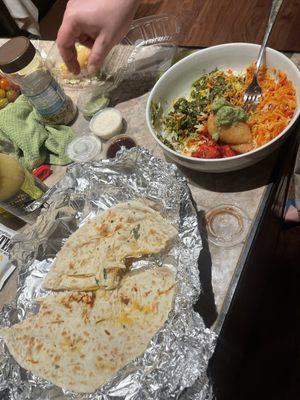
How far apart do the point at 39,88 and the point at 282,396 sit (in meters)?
1.37

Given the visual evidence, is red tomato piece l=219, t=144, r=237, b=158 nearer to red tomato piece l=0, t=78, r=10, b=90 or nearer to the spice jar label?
the spice jar label

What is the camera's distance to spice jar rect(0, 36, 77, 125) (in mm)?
1200

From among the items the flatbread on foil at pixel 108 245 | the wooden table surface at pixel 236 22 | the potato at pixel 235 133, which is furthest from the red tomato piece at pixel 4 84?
the wooden table surface at pixel 236 22

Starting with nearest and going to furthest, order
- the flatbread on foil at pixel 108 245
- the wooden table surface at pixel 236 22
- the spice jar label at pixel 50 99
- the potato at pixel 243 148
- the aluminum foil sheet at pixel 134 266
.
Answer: the aluminum foil sheet at pixel 134 266
the flatbread on foil at pixel 108 245
the potato at pixel 243 148
the spice jar label at pixel 50 99
the wooden table surface at pixel 236 22

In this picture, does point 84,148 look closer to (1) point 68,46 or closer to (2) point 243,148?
(1) point 68,46

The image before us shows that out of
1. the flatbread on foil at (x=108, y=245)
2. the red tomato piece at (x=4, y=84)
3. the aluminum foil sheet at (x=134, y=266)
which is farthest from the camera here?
the red tomato piece at (x=4, y=84)

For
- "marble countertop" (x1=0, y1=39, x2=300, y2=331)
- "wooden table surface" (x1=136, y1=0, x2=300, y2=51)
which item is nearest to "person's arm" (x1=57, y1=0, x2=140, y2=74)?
"marble countertop" (x1=0, y1=39, x2=300, y2=331)

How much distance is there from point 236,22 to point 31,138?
75.1 inches

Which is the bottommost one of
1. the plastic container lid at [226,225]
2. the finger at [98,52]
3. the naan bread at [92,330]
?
the plastic container lid at [226,225]

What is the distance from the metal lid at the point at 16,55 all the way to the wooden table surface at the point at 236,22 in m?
1.52

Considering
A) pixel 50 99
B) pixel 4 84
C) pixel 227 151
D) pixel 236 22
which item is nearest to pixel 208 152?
pixel 227 151

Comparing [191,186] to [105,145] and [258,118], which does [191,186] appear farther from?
[105,145]

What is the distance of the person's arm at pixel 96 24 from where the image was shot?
1.21 metres

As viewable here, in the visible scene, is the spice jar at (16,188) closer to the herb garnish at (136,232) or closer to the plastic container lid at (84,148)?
the plastic container lid at (84,148)
